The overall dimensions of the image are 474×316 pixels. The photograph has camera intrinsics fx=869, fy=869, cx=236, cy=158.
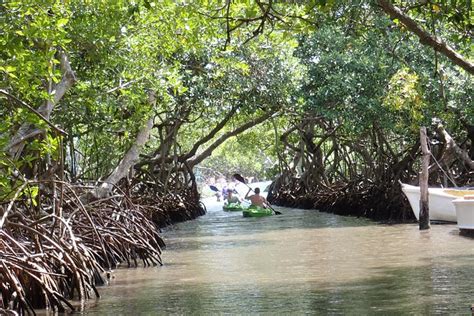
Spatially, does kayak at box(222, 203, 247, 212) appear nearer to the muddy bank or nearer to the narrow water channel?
the muddy bank

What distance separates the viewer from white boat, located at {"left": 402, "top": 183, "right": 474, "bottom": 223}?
14.0 metres

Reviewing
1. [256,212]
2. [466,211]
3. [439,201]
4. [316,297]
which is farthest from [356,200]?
[316,297]

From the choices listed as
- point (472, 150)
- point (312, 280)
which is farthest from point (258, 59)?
point (312, 280)

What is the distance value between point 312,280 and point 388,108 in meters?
7.40

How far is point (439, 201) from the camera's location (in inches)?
563

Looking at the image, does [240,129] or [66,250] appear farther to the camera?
[240,129]

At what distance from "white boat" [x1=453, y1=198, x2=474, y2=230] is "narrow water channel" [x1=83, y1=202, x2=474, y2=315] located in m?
0.21

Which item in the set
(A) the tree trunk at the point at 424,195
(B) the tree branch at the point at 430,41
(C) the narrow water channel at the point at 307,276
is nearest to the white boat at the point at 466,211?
(C) the narrow water channel at the point at 307,276

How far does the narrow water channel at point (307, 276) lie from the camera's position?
7.19 m

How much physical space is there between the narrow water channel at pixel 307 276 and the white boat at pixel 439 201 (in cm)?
33

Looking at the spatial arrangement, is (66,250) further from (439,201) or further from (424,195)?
(439,201)

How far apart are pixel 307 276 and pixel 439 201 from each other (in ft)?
19.6

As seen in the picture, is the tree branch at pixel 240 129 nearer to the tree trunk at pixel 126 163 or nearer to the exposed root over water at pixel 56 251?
the tree trunk at pixel 126 163

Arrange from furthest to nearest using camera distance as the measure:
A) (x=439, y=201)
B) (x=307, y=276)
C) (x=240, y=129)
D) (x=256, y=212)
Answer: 1. (x=240, y=129)
2. (x=256, y=212)
3. (x=439, y=201)
4. (x=307, y=276)
